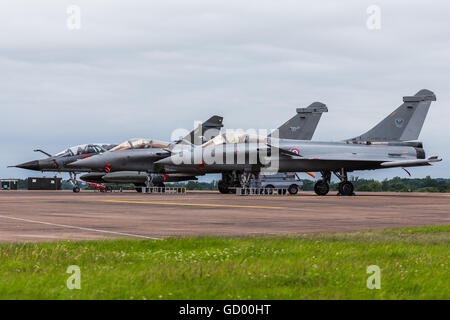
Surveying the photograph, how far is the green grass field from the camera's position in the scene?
5582 mm

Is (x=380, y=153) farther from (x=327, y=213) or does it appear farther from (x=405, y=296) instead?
(x=405, y=296)

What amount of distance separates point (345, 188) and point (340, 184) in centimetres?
36

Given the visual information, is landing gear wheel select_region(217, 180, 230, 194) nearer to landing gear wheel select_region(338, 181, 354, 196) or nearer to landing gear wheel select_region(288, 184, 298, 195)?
landing gear wheel select_region(288, 184, 298, 195)

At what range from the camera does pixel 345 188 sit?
116 feet

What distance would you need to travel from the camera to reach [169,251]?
27.2 feet

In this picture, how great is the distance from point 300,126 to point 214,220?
27.6m

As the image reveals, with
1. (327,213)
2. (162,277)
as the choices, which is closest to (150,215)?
(327,213)

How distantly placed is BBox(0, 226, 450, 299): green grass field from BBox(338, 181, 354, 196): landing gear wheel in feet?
84.7

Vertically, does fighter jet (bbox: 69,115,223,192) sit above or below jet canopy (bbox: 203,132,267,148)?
below

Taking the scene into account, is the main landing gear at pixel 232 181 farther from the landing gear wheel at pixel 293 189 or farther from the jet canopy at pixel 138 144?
the jet canopy at pixel 138 144

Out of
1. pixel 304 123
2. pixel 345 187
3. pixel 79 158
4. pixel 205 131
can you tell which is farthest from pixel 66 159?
pixel 345 187

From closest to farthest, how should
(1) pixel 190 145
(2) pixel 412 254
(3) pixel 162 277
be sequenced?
(3) pixel 162 277 → (2) pixel 412 254 → (1) pixel 190 145

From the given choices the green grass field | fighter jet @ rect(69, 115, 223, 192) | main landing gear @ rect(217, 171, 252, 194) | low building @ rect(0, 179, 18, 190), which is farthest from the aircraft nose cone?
the green grass field

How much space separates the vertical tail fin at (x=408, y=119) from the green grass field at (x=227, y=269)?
90.4 feet
